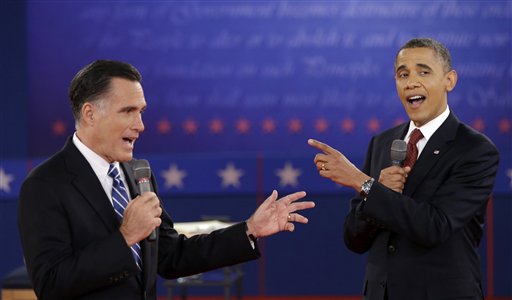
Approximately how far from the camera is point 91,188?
217 cm

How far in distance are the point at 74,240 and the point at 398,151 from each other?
1068 millimetres

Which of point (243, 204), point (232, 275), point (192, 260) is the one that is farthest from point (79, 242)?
point (243, 204)

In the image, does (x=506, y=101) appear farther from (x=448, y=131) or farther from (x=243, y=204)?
(x=448, y=131)

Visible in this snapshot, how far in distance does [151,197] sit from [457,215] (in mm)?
999

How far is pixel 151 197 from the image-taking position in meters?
2.11

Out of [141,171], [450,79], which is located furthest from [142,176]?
[450,79]

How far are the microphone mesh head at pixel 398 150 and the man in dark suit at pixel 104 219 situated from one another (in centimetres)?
38

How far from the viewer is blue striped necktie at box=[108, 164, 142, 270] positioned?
2213mm

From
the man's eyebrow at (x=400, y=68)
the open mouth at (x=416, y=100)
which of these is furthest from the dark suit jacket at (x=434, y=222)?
the man's eyebrow at (x=400, y=68)

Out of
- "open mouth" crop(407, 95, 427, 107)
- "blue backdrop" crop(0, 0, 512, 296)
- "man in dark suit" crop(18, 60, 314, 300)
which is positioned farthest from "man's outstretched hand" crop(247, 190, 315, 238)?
"blue backdrop" crop(0, 0, 512, 296)

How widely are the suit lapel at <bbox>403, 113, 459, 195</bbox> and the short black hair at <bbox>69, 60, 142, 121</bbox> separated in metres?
0.97

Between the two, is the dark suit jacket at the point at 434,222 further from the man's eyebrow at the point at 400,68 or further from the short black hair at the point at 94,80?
the short black hair at the point at 94,80

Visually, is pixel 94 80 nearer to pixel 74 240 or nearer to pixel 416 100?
pixel 74 240

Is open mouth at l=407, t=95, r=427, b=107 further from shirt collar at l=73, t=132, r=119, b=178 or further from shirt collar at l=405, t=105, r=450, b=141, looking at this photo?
shirt collar at l=73, t=132, r=119, b=178
